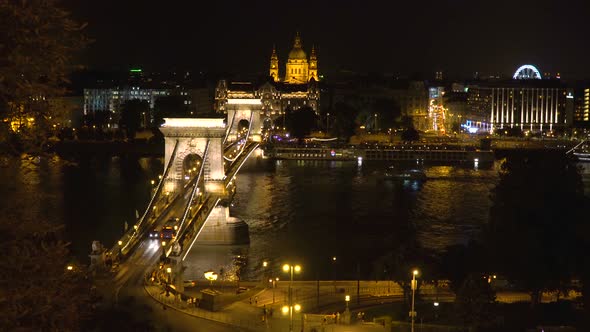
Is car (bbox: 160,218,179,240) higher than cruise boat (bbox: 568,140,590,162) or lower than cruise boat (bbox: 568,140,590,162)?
lower

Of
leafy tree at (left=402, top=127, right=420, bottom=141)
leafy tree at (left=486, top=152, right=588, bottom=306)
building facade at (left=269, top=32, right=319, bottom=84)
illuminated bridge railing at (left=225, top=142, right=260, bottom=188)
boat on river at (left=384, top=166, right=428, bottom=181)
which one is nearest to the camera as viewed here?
leafy tree at (left=486, top=152, right=588, bottom=306)

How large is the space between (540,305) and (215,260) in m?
5.42

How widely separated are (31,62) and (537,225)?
7928 millimetres

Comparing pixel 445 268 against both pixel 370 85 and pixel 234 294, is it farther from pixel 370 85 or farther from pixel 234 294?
pixel 370 85

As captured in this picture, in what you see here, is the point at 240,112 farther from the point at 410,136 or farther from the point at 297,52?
the point at 297,52

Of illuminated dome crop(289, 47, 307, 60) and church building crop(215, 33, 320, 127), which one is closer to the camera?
church building crop(215, 33, 320, 127)

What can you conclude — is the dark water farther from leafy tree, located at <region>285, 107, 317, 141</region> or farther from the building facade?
the building facade

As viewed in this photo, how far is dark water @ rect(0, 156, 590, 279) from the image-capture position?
539 inches

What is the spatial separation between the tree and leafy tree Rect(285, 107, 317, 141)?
113 ft

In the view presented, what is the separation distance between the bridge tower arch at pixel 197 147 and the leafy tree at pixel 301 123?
22.0m

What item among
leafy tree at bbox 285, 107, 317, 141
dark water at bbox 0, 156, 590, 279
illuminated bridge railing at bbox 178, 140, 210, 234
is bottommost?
dark water at bbox 0, 156, 590, 279

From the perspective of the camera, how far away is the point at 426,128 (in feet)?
168

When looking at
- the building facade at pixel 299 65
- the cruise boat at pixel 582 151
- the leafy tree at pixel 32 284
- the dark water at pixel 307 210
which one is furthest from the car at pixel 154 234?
the building facade at pixel 299 65

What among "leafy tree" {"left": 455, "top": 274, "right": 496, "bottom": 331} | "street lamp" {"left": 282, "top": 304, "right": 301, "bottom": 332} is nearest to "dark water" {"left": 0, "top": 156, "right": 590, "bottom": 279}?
"street lamp" {"left": 282, "top": 304, "right": 301, "bottom": 332}
